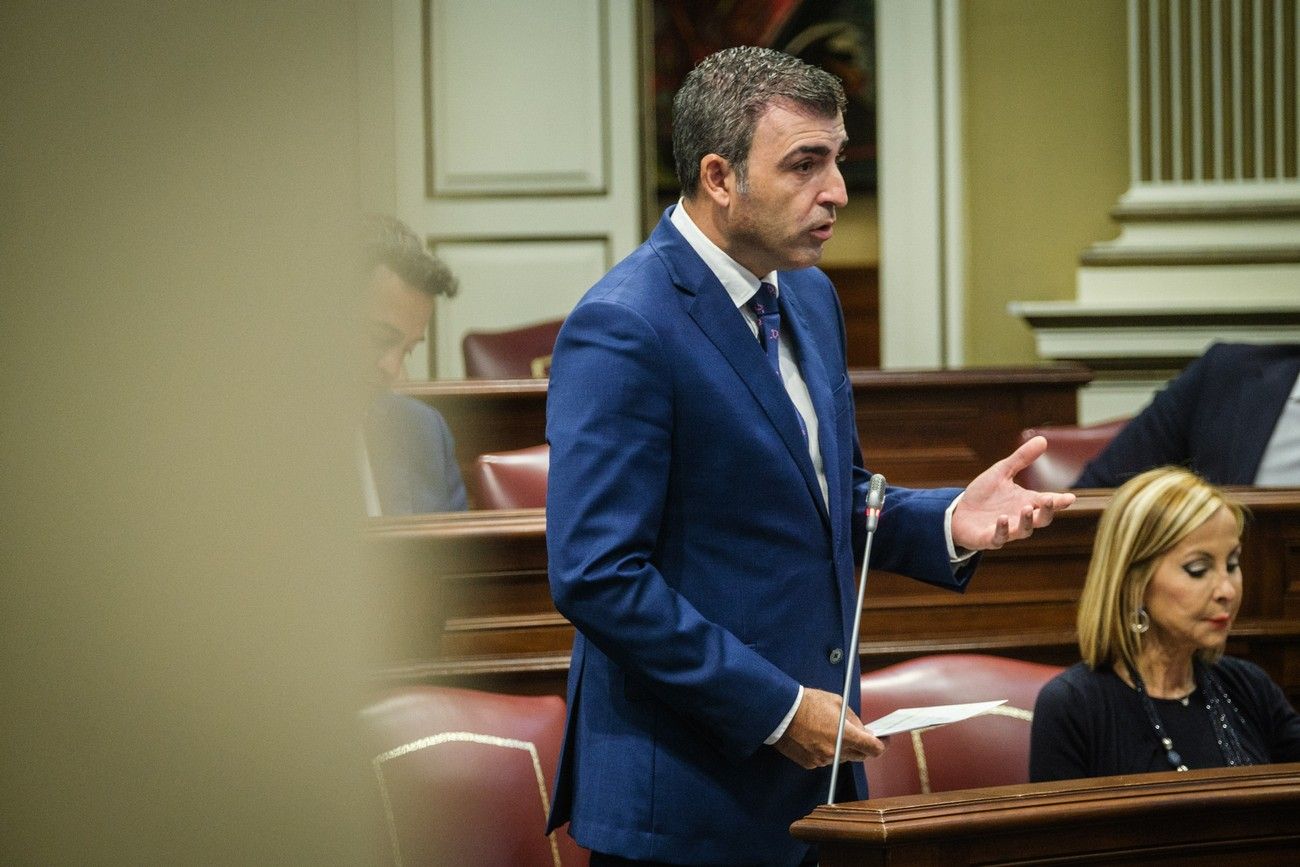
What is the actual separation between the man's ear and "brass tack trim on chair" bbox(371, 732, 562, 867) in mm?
814

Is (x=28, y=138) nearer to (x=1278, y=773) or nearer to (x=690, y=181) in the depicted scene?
(x=690, y=181)

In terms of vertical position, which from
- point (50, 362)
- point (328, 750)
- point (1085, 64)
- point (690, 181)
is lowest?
point (328, 750)

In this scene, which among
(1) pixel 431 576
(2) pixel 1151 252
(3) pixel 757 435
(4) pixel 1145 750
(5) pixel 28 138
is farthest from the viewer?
(2) pixel 1151 252

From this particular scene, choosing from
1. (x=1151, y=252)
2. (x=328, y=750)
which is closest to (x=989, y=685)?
(x=328, y=750)

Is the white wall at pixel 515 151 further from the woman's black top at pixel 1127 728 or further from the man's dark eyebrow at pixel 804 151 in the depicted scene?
the man's dark eyebrow at pixel 804 151

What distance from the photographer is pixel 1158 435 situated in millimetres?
3215

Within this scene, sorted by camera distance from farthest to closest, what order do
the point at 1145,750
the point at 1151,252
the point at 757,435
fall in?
the point at 1151,252, the point at 1145,750, the point at 757,435

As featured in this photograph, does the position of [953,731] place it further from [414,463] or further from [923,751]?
[414,463]

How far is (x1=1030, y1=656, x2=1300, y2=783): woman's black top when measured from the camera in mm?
2035

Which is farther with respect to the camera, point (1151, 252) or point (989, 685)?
point (1151, 252)

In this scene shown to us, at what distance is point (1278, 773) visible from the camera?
1451 millimetres

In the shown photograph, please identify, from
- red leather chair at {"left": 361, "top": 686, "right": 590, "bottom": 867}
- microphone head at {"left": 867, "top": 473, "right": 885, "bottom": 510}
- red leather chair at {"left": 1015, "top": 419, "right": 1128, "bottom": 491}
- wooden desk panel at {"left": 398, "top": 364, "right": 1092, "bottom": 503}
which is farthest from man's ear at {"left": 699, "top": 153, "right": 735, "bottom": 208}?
wooden desk panel at {"left": 398, "top": 364, "right": 1092, "bottom": 503}

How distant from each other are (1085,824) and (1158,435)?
1996 millimetres

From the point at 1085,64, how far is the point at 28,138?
5.51m
